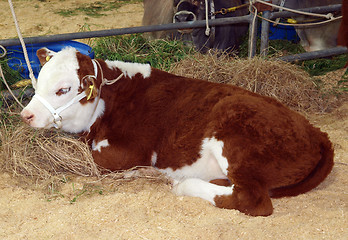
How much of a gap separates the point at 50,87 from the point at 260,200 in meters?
1.68

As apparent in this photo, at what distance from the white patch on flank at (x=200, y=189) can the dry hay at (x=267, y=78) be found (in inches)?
72.2

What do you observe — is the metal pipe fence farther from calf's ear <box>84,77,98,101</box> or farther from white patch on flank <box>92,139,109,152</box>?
white patch on flank <box>92,139,109,152</box>

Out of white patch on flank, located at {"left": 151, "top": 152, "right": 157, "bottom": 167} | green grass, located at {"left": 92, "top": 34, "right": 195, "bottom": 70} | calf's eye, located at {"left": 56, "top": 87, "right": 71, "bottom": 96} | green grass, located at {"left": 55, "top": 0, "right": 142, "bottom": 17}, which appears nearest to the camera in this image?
calf's eye, located at {"left": 56, "top": 87, "right": 71, "bottom": 96}

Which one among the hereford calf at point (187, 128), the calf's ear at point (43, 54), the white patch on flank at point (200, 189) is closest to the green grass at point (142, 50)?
the hereford calf at point (187, 128)

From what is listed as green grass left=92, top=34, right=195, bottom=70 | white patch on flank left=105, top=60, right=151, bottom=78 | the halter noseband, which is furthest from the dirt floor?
green grass left=92, top=34, right=195, bottom=70

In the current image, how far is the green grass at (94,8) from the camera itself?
29.6 ft

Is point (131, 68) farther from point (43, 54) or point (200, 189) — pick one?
point (200, 189)

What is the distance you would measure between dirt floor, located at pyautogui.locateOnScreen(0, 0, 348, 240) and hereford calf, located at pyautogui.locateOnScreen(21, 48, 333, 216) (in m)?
0.13

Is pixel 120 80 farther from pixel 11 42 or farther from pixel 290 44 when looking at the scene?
pixel 290 44

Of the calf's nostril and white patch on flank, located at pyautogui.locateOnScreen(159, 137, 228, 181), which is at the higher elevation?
the calf's nostril

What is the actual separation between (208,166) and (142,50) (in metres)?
2.49

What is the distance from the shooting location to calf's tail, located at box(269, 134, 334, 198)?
2.87 metres

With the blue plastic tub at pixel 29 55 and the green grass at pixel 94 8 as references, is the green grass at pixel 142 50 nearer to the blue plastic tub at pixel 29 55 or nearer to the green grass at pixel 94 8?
the blue plastic tub at pixel 29 55

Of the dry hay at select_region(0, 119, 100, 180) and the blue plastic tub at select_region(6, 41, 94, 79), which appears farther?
the blue plastic tub at select_region(6, 41, 94, 79)
